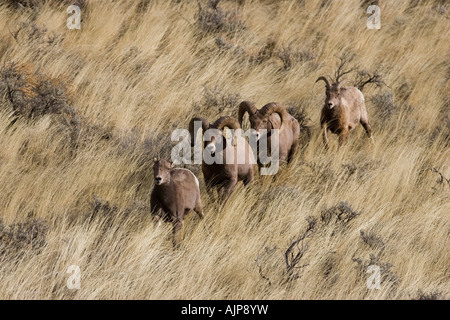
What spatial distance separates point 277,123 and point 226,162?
4.17ft

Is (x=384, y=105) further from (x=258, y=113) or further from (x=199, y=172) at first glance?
(x=199, y=172)

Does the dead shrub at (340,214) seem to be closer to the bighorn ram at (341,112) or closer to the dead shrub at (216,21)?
the bighorn ram at (341,112)

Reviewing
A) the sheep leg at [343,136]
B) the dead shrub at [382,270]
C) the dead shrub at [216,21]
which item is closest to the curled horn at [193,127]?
the dead shrub at [382,270]

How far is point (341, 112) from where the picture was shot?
36.7 ft

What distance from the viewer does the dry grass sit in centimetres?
769

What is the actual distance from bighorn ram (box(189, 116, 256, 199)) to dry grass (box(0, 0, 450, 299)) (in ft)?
0.89

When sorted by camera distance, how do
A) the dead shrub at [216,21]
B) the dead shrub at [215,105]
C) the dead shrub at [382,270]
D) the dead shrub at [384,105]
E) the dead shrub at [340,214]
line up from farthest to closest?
1. the dead shrub at [216,21]
2. the dead shrub at [384,105]
3. the dead shrub at [215,105]
4. the dead shrub at [340,214]
5. the dead shrub at [382,270]

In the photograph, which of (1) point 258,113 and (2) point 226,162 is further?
(1) point 258,113

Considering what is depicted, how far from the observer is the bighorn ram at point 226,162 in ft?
30.3

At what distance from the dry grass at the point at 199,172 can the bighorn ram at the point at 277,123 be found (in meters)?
0.31

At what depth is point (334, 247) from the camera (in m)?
8.38

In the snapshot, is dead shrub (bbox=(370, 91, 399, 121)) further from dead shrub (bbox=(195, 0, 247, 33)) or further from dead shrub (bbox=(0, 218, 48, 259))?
dead shrub (bbox=(0, 218, 48, 259))

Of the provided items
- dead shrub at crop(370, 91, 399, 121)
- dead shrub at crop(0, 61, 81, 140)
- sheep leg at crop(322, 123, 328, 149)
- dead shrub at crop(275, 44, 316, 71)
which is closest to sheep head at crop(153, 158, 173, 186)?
dead shrub at crop(0, 61, 81, 140)

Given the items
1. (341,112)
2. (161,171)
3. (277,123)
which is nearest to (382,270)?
(161,171)
